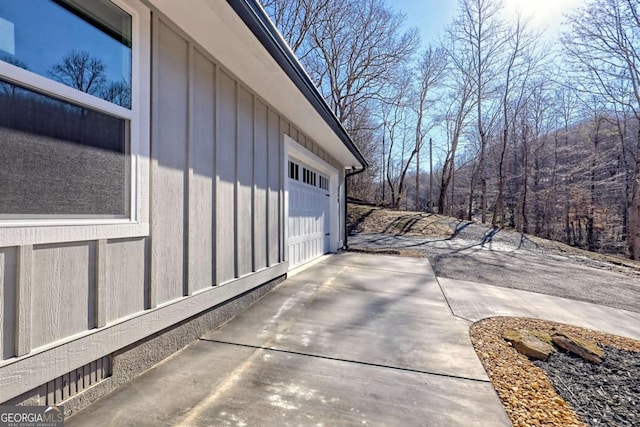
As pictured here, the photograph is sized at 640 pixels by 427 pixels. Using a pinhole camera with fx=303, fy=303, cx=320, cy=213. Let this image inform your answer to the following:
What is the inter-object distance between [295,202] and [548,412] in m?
4.41

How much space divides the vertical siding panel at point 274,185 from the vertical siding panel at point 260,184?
0.44ft

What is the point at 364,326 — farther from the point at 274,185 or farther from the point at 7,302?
the point at 7,302

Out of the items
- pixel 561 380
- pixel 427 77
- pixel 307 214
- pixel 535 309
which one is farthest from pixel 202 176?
pixel 427 77

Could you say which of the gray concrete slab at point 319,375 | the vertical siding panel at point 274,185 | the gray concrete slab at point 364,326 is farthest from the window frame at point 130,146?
the vertical siding panel at point 274,185

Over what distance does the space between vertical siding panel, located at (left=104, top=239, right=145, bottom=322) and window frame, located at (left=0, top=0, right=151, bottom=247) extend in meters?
0.09

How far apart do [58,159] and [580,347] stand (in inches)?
174

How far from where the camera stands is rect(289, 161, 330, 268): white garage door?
5.57 m

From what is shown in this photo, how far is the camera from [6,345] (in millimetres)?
1482

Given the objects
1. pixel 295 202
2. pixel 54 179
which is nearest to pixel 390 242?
pixel 295 202

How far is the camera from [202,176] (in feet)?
9.50

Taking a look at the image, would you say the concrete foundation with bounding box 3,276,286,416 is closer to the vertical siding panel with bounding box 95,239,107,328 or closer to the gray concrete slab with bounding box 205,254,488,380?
the gray concrete slab with bounding box 205,254,488,380

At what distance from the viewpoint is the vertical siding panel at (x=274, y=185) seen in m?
4.36

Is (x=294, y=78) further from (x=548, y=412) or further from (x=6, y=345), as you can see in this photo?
(x=548, y=412)


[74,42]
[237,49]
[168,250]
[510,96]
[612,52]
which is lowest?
[168,250]
